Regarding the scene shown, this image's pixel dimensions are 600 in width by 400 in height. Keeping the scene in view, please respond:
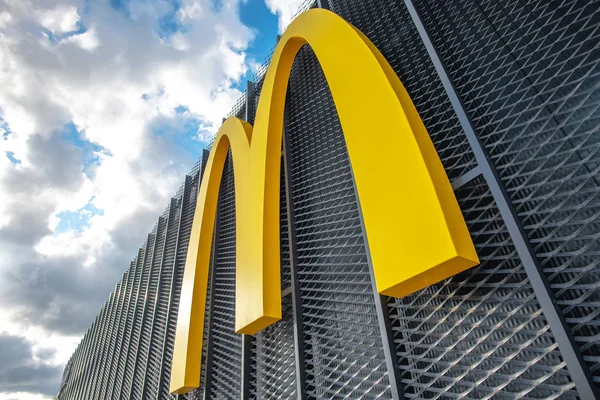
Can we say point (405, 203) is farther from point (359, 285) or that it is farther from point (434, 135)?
point (359, 285)

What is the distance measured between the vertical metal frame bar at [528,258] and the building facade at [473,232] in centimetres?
1

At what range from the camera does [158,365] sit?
31.5 ft

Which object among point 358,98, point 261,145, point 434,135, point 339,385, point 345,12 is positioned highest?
point 345,12

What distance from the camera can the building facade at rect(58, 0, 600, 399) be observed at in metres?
2.61

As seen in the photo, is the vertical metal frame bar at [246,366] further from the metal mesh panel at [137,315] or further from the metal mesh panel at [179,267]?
the metal mesh panel at [137,315]

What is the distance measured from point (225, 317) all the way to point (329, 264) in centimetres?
348

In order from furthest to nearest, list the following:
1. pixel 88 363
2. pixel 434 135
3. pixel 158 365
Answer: pixel 88 363
pixel 158 365
pixel 434 135

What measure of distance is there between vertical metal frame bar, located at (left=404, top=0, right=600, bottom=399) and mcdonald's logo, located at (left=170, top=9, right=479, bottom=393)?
1.13 feet

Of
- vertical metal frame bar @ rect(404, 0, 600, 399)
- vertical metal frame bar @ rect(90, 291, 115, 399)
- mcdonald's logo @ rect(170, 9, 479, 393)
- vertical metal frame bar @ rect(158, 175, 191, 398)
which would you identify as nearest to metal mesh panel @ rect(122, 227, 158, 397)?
vertical metal frame bar @ rect(158, 175, 191, 398)

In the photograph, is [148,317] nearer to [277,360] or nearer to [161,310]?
[161,310]

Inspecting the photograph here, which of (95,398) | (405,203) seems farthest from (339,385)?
(95,398)

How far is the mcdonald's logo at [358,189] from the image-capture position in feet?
10.0

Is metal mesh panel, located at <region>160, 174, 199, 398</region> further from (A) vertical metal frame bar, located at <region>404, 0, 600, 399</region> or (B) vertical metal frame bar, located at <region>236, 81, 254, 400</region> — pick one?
(A) vertical metal frame bar, located at <region>404, 0, 600, 399</region>

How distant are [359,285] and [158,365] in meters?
7.97
